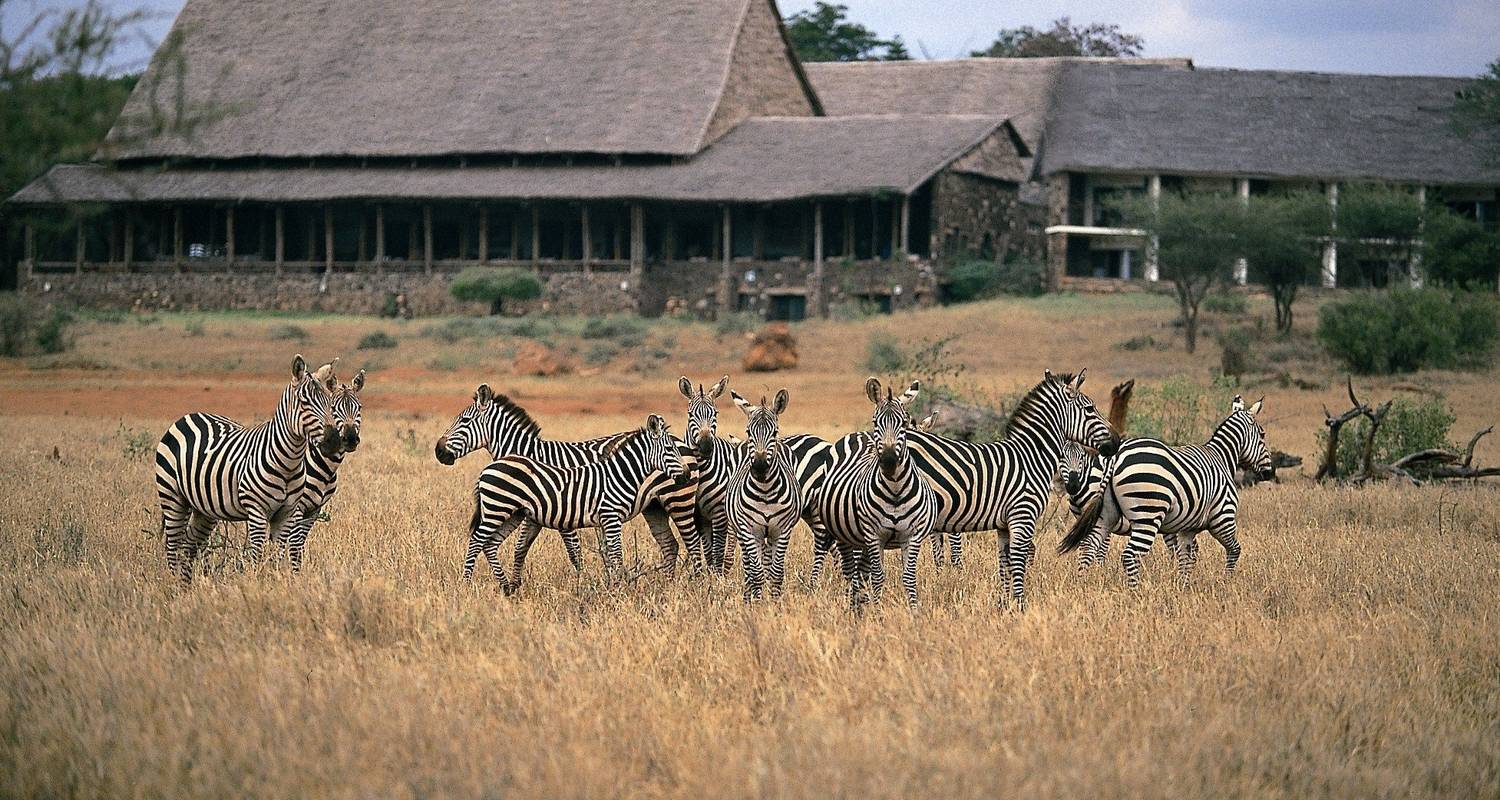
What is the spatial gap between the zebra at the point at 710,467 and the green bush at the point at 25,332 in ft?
86.6

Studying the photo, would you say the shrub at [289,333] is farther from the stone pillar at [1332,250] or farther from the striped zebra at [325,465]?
the striped zebra at [325,465]

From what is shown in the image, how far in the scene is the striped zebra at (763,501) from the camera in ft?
31.6

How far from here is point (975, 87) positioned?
5188 centimetres

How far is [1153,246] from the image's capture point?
3853 centimetres

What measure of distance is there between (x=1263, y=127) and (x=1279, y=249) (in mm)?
12968

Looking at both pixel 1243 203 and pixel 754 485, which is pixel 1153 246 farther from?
pixel 754 485

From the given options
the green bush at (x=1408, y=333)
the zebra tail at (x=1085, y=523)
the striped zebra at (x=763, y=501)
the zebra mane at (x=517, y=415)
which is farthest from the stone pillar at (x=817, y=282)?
the striped zebra at (x=763, y=501)

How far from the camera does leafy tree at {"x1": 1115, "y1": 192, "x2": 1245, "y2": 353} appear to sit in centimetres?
3381

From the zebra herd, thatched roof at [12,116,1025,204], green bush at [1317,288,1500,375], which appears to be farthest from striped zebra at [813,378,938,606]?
thatched roof at [12,116,1025,204]

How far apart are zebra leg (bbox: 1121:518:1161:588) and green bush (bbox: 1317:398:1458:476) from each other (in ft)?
23.5

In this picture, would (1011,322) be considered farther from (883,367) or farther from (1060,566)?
(1060,566)

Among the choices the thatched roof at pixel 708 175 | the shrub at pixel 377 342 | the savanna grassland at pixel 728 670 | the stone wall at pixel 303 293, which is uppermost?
the thatched roof at pixel 708 175

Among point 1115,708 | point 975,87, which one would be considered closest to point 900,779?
point 1115,708

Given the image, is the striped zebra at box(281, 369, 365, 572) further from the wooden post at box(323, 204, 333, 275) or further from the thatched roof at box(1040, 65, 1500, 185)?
the thatched roof at box(1040, 65, 1500, 185)
